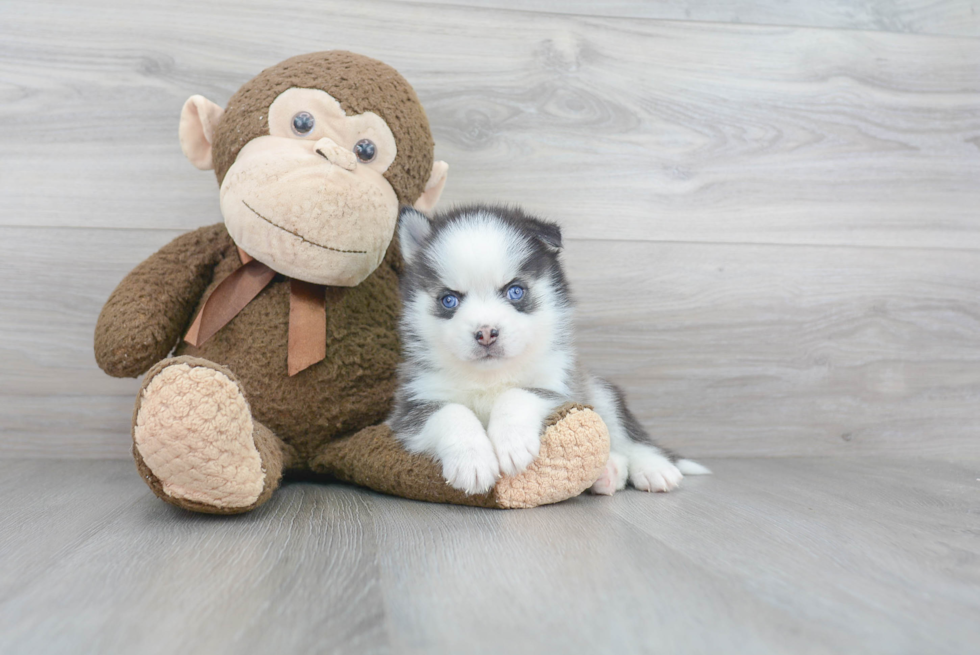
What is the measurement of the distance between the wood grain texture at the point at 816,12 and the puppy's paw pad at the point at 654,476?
4.26 ft

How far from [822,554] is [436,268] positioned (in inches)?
33.0

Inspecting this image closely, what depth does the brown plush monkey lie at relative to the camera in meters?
1.38

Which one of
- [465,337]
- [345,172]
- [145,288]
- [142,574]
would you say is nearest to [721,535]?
[465,337]

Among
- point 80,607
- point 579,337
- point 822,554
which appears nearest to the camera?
point 80,607

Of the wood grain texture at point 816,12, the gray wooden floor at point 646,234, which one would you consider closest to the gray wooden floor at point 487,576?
the gray wooden floor at point 646,234

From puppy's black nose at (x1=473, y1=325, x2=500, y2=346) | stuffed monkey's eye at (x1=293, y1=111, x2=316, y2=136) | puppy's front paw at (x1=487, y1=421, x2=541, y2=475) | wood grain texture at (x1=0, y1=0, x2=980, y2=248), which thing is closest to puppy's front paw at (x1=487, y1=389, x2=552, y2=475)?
puppy's front paw at (x1=487, y1=421, x2=541, y2=475)

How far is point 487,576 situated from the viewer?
938 mm

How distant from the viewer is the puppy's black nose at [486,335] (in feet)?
4.33

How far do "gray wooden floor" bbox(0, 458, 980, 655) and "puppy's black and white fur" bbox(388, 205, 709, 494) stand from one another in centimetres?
12

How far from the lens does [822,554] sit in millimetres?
1074

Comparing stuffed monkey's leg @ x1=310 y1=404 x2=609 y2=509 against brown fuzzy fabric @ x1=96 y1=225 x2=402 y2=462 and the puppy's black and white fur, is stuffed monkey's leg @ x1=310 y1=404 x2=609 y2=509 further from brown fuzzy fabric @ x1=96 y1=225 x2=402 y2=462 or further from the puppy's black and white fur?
brown fuzzy fabric @ x1=96 y1=225 x2=402 y2=462

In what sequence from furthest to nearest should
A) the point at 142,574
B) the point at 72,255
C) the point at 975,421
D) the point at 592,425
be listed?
the point at 975,421 < the point at 72,255 < the point at 592,425 < the point at 142,574

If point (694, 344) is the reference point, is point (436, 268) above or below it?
above

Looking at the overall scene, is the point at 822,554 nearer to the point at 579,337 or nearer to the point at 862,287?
the point at 579,337
